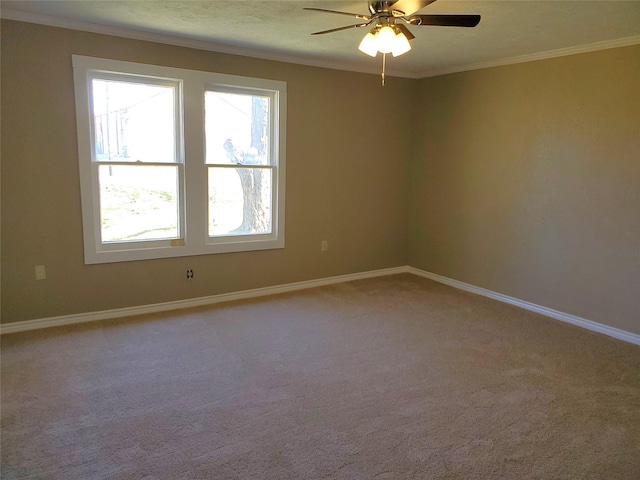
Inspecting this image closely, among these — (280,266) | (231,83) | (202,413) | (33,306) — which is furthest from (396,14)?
(33,306)

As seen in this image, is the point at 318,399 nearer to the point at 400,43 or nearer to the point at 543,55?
the point at 400,43

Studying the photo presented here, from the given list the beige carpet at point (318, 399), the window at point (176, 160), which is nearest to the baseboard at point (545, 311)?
the beige carpet at point (318, 399)

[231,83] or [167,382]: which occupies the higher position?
[231,83]

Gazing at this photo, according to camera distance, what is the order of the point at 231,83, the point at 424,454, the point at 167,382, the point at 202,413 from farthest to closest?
the point at 231,83 < the point at 167,382 < the point at 202,413 < the point at 424,454

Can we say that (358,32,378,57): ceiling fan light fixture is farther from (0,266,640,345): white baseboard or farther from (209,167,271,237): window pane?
(0,266,640,345): white baseboard

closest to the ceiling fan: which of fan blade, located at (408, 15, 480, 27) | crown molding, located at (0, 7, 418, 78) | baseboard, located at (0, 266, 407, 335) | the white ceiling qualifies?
fan blade, located at (408, 15, 480, 27)

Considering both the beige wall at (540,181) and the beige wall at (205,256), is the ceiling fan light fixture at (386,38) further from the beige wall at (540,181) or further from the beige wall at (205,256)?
the beige wall at (540,181)

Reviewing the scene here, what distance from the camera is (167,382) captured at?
9.11 ft

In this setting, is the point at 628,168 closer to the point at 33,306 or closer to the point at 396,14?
the point at 396,14

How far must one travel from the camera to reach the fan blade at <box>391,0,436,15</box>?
2.30 meters

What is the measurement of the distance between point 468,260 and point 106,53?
4074 mm

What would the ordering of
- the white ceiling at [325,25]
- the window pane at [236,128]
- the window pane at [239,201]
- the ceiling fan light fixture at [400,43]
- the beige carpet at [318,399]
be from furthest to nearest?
the window pane at [239,201]
the window pane at [236,128]
the white ceiling at [325,25]
the ceiling fan light fixture at [400,43]
the beige carpet at [318,399]

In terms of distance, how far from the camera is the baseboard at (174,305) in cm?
352

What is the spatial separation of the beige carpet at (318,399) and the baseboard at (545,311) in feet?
0.38
